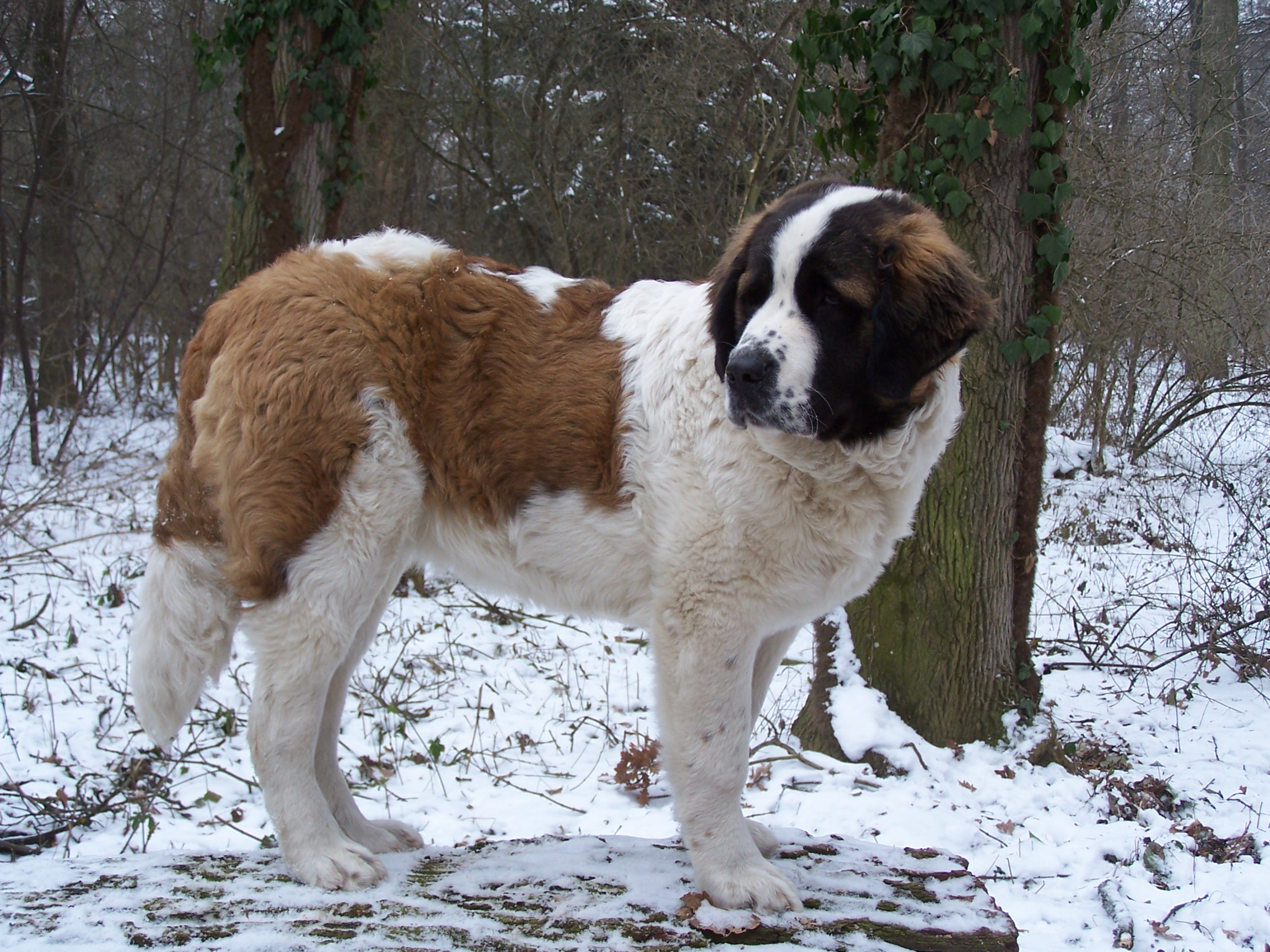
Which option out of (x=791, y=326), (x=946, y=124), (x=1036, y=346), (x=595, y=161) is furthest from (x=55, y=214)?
(x=791, y=326)

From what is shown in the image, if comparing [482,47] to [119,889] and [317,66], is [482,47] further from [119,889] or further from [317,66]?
[119,889]

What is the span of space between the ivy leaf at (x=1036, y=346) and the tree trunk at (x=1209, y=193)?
15.4 ft

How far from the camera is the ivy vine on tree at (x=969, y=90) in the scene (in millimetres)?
3510

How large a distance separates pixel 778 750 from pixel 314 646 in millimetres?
2447

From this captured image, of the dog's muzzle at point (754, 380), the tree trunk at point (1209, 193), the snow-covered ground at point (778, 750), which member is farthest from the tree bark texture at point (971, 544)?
the tree trunk at point (1209, 193)

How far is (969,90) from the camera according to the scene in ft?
11.8

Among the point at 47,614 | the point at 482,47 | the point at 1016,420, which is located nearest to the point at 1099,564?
the point at 1016,420

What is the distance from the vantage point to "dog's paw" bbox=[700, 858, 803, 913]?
243cm

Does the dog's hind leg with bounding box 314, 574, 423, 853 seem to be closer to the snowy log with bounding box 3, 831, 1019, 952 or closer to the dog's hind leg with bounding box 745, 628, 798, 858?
the snowy log with bounding box 3, 831, 1019, 952

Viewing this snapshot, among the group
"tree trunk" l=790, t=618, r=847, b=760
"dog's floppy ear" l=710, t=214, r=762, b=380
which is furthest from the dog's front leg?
"tree trunk" l=790, t=618, r=847, b=760

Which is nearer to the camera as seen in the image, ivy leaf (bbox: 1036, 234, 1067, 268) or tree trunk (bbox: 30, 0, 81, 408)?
ivy leaf (bbox: 1036, 234, 1067, 268)

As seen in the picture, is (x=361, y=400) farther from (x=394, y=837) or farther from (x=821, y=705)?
(x=821, y=705)

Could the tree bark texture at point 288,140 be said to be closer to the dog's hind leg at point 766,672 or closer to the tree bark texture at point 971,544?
the tree bark texture at point 971,544

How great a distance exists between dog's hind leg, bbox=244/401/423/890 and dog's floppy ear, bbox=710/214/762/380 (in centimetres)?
92
